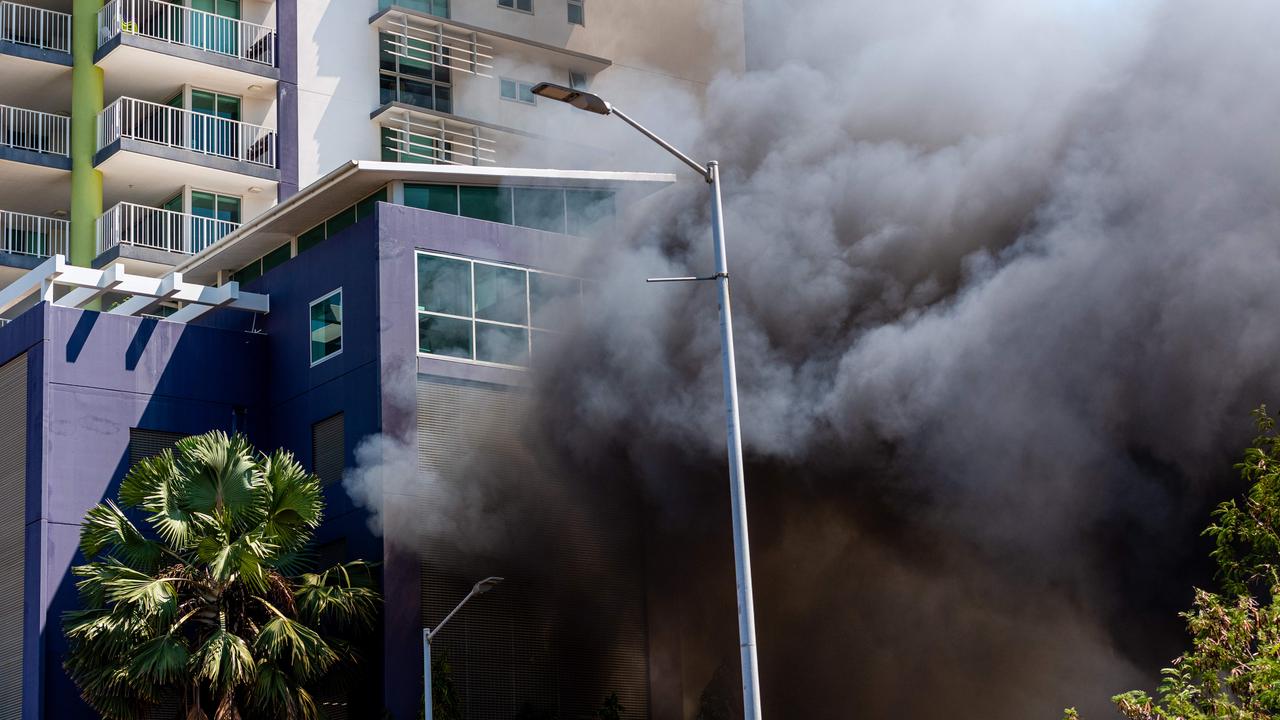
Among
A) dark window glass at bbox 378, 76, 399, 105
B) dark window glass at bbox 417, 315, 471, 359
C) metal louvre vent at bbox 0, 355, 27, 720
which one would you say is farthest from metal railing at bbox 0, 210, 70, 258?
dark window glass at bbox 417, 315, 471, 359

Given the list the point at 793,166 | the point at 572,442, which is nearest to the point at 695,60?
the point at 793,166

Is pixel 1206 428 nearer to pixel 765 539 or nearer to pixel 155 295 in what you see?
pixel 765 539

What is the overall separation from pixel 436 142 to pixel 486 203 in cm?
1471

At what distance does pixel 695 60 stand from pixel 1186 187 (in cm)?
1685

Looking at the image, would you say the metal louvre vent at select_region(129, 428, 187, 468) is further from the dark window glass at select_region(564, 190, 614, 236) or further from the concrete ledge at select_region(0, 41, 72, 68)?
the concrete ledge at select_region(0, 41, 72, 68)

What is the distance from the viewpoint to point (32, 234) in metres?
42.0

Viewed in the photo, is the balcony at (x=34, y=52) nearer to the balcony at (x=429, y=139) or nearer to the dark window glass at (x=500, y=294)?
the balcony at (x=429, y=139)

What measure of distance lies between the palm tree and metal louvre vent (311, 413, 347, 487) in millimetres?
1903

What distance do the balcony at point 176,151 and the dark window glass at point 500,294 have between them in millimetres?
14157

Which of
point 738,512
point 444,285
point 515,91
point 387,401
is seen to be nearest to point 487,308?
point 444,285

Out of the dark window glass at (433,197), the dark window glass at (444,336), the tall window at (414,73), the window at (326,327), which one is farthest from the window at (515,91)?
the dark window glass at (444,336)

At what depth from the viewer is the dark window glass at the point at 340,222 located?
30875 mm

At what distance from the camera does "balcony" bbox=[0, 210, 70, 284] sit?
40969mm

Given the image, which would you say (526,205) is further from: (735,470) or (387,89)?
(735,470)
